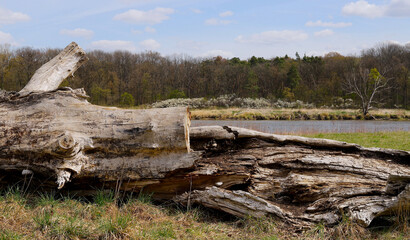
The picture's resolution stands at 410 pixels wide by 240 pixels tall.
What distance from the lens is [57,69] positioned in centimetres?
610

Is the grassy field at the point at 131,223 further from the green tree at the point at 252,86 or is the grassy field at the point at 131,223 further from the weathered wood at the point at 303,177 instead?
the green tree at the point at 252,86

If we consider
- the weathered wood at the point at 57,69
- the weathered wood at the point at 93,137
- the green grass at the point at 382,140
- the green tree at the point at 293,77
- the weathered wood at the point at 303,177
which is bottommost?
the green grass at the point at 382,140

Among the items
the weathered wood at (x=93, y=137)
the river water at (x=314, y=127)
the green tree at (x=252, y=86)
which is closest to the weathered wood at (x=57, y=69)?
the weathered wood at (x=93, y=137)

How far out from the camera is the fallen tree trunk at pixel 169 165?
395 centimetres

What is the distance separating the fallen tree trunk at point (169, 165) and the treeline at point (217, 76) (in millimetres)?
43727

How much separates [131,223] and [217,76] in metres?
56.9

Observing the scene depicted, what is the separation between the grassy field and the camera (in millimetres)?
3152

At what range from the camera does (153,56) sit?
67.7m

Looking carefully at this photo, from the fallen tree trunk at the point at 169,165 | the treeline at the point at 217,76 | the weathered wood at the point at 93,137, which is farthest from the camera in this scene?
the treeline at the point at 217,76

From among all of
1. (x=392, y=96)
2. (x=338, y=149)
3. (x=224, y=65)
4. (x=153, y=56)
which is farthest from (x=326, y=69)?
(x=338, y=149)

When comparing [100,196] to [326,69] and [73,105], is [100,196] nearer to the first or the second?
[73,105]

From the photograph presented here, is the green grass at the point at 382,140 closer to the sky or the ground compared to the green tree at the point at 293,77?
closer to the ground

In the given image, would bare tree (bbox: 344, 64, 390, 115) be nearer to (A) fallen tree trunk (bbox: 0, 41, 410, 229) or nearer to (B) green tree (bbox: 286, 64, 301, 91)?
(B) green tree (bbox: 286, 64, 301, 91)

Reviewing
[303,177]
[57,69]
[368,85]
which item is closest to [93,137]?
[57,69]
